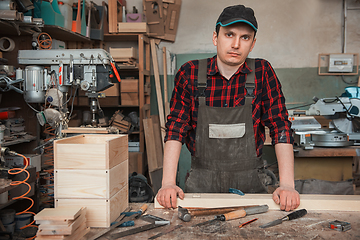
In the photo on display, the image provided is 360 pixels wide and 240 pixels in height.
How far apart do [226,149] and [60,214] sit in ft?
3.01

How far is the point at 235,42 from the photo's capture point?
146cm

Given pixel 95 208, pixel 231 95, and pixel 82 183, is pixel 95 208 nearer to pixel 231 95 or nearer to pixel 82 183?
pixel 82 183

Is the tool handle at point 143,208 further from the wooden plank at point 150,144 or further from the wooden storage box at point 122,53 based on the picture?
the wooden storage box at point 122,53

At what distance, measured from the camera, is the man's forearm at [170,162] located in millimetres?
1410

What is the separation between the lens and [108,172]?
3.58ft

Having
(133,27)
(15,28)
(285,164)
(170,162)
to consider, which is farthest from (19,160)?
(133,27)

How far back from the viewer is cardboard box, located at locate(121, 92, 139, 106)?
405 centimetres

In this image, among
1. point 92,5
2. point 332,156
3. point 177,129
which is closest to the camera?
point 177,129

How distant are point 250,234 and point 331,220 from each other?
0.38 metres

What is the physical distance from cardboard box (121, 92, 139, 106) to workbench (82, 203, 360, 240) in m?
2.94

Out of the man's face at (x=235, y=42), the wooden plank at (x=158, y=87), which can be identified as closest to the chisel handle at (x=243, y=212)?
the man's face at (x=235, y=42)

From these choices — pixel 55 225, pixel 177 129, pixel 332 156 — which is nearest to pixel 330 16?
pixel 332 156

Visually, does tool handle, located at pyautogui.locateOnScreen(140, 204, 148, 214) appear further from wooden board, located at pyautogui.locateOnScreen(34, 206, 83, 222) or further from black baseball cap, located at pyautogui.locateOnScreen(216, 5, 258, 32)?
black baseball cap, located at pyautogui.locateOnScreen(216, 5, 258, 32)

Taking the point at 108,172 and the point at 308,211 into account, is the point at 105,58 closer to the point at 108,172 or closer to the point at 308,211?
the point at 108,172
